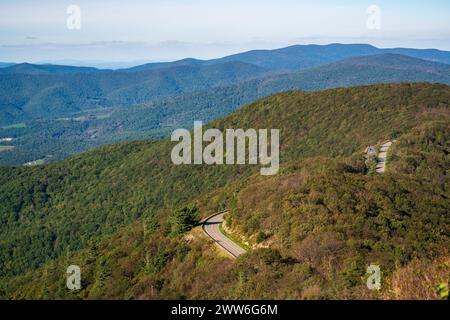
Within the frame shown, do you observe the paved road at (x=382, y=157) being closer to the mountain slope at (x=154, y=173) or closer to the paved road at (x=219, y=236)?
the mountain slope at (x=154, y=173)

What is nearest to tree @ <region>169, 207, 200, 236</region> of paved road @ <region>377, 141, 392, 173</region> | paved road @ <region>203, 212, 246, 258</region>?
paved road @ <region>203, 212, 246, 258</region>

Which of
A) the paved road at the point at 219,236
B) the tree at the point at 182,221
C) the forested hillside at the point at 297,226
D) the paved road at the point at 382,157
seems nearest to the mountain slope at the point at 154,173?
the forested hillside at the point at 297,226

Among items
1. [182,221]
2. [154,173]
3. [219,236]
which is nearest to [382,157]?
[182,221]

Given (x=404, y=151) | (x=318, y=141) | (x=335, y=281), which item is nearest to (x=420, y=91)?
(x=318, y=141)

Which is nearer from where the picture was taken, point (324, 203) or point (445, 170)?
point (324, 203)

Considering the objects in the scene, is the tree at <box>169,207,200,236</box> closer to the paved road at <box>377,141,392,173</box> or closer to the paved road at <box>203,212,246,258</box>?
the paved road at <box>203,212,246,258</box>

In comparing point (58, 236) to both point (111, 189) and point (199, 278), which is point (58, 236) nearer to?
point (111, 189)
